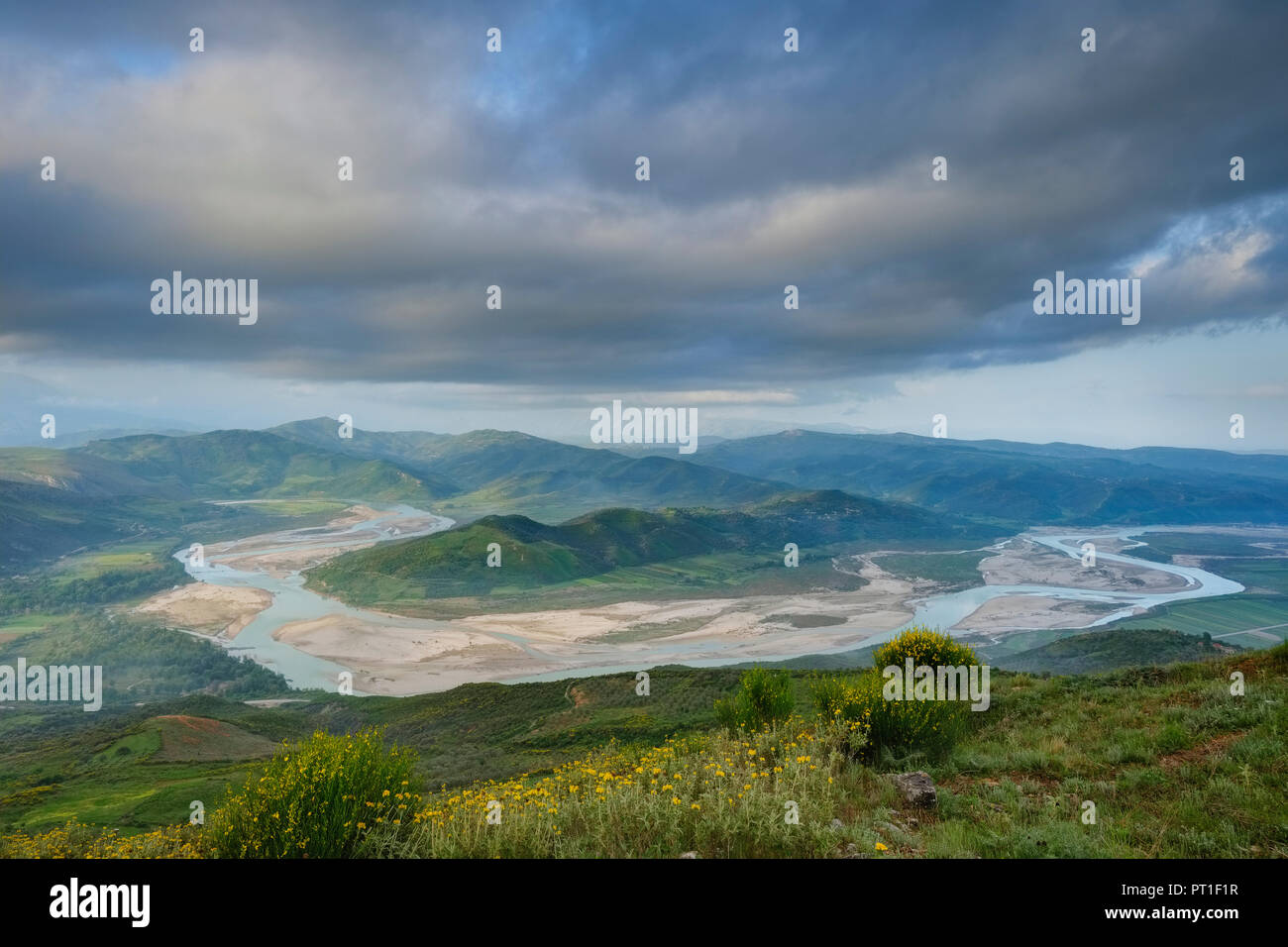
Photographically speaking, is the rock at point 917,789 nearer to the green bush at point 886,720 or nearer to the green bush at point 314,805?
the green bush at point 886,720

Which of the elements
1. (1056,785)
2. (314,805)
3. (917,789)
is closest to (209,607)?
(314,805)

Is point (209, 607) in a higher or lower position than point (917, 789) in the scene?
lower

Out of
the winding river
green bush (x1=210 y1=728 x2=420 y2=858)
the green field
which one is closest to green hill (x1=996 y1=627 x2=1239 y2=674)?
the winding river

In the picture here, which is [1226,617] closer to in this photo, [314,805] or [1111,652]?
[1111,652]

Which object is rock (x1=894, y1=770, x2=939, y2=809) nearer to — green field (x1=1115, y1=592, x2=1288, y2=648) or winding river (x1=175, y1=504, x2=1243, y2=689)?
winding river (x1=175, y1=504, x2=1243, y2=689)
